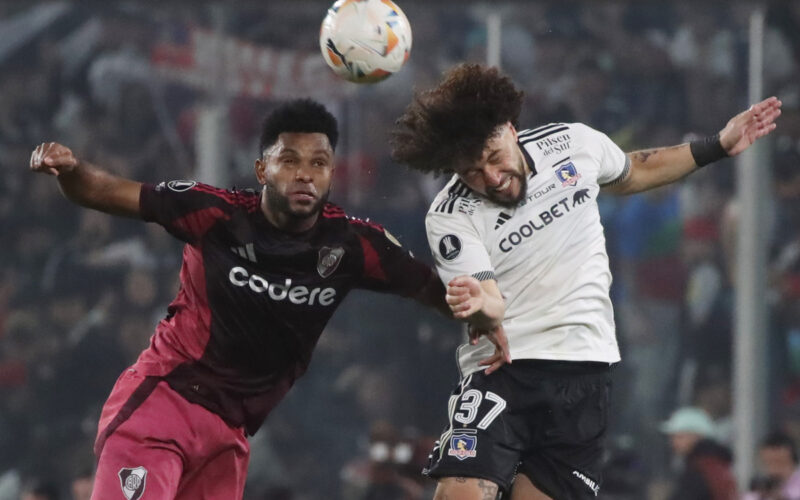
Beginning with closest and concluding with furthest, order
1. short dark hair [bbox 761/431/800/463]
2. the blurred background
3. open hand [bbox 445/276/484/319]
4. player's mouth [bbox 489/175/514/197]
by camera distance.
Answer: open hand [bbox 445/276/484/319] → player's mouth [bbox 489/175/514/197] → short dark hair [bbox 761/431/800/463] → the blurred background

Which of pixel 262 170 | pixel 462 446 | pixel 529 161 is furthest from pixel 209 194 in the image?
pixel 462 446

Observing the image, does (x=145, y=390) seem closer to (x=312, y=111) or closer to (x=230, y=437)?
(x=230, y=437)

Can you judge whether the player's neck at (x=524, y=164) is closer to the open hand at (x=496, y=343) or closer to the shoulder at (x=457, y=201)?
the shoulder at (x=457, y=201)

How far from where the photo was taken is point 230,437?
5215 millimetres

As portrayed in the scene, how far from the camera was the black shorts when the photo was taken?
199 inches

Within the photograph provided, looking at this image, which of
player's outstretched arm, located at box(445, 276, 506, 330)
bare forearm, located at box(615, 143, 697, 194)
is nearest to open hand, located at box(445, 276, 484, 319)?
player's outstretched arm, located at box(445, 276, 506, 330)

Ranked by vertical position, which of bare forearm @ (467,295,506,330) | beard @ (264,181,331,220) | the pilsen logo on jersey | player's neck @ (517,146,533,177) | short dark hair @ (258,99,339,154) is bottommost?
bare forearm @ (467,295,506,330)

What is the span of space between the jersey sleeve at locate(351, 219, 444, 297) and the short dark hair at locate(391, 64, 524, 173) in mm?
308

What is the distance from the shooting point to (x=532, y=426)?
202 inches

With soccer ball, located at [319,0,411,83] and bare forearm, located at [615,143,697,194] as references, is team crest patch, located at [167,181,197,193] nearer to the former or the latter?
soccer ball, located at [319,0,411,83]

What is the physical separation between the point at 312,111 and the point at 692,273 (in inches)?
176

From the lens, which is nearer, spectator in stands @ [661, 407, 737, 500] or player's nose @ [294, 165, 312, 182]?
player's nose @ [294, 165, 312, 182]

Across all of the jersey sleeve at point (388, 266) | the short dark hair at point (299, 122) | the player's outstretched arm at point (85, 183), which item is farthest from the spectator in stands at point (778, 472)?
the player's outstretched arm at point (85, 183)

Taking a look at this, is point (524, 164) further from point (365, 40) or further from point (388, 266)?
point (365, 40)
